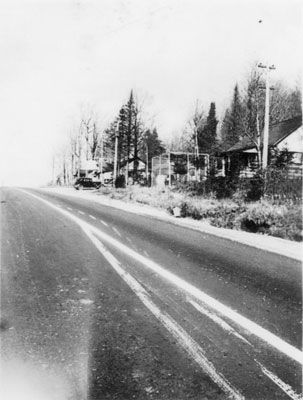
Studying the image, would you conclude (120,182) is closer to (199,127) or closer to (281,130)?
(281,130)

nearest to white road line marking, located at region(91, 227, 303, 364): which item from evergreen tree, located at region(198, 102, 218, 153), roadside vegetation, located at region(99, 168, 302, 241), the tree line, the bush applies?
roadside vegetation, located at region(99, 168, 302, 241)

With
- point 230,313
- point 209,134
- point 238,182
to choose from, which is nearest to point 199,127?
point 209,134

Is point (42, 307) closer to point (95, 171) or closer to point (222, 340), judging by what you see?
point (222, 340)

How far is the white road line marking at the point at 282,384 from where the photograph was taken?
9.86ft

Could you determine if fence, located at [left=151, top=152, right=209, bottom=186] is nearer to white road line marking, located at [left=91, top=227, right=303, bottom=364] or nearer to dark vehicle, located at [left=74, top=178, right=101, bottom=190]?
dark vehicle, located at [left=74, top=178, right=101, bottom=190]

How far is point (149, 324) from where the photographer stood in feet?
14.2

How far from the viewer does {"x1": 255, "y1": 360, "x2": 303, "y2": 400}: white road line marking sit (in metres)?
3.01

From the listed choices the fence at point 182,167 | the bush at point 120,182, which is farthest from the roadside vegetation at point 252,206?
the bush at point 120,182

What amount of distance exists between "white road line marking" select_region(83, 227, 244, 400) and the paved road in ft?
0.04

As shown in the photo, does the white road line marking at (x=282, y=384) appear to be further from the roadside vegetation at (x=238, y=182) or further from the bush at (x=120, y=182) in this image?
the bush at (x=120, y=182)

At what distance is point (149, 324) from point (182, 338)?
508mm

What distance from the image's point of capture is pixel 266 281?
6234 mm

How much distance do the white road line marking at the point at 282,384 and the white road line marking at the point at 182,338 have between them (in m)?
0.39

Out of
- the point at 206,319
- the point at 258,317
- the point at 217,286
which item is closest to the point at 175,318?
the point at 206,319
